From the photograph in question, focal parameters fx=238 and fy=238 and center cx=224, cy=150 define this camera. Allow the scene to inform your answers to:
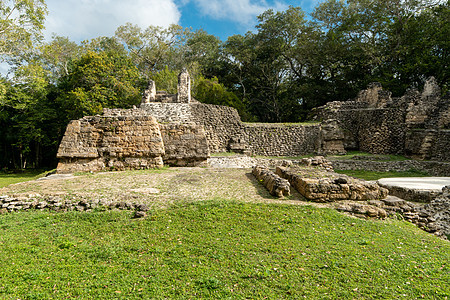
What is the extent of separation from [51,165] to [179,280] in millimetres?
28579

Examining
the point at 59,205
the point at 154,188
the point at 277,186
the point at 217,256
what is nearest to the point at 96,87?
the point at 154,188

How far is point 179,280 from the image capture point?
323cm

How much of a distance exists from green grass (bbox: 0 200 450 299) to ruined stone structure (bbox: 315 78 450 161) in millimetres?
14537

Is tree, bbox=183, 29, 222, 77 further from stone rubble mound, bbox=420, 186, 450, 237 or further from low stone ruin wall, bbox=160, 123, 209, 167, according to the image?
stone rubble mound, bbox=420, 186, 450, 237

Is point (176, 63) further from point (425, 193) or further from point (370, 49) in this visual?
point (425, 193)

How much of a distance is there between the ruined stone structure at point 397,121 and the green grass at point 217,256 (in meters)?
14.5

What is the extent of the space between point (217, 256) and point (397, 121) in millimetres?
21442

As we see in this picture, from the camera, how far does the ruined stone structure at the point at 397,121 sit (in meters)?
16.2

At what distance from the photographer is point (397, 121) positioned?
19.4 m

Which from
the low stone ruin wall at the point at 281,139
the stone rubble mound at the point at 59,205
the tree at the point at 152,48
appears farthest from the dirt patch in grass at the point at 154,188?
the tree at the point at 152,48

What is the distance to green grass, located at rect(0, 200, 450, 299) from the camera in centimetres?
305

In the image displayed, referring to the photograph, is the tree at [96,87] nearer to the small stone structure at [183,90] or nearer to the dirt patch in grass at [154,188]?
the small stone structure at [183,90]

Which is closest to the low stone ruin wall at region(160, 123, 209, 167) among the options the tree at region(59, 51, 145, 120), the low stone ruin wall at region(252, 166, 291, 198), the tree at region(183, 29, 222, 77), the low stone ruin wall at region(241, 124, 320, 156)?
the low stone ruin wall at region(252, 166, 291, 198)

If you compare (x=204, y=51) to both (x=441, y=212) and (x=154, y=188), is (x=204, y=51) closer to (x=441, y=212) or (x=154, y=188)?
(x=154, y=188)
